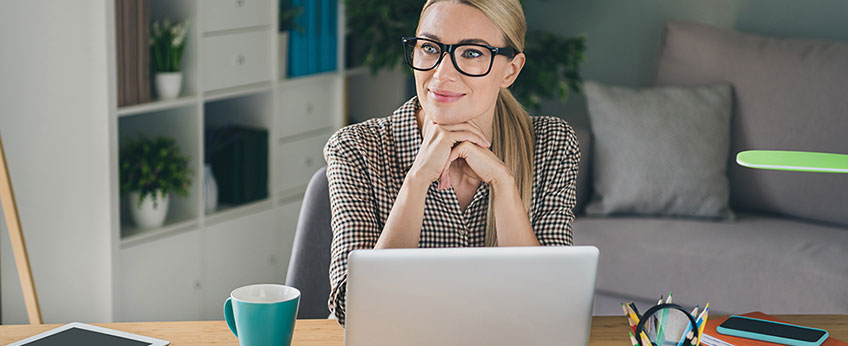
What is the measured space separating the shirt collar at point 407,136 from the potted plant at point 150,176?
125cm

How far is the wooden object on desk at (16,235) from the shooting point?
1852 millimetres

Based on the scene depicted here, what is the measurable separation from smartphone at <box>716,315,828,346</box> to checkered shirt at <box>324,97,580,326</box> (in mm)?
353

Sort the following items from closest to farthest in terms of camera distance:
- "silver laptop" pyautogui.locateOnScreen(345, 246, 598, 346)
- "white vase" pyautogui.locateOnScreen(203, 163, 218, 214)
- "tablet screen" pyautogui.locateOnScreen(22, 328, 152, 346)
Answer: "silver laptop" pyautogui.locateOnScreen(345, 246, 598, 346)
"tablet screen" pyautogui.locateOnScreen(22, 328, 152, 346)
"white vase" pyautogui.locateOnScreen(203, 163, 218, 214)

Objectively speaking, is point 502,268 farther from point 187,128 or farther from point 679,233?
point 187,128

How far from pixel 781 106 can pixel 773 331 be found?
1645 mm

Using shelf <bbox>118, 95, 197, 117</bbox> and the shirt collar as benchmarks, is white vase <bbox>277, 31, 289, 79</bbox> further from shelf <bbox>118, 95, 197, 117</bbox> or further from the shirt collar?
the shirt collar

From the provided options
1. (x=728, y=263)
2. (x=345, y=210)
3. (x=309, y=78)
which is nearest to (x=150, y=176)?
(x=309, y=78)

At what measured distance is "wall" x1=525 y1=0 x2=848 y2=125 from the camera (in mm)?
2936

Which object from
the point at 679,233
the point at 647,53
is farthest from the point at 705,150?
the point at 647,53

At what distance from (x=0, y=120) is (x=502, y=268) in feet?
5.86

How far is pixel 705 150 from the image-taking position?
2564 mm

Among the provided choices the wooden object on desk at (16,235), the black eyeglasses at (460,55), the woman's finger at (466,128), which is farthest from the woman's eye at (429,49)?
the wooden object on desk at (16,235)

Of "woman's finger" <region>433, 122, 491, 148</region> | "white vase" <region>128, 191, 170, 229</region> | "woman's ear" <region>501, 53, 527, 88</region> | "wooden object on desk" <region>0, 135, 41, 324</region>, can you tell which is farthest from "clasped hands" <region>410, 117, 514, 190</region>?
"white vase" <region>128, 191, 170, 229</region>

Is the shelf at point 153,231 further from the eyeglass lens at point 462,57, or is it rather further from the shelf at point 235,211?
the eyeglass lens at point 462,57
